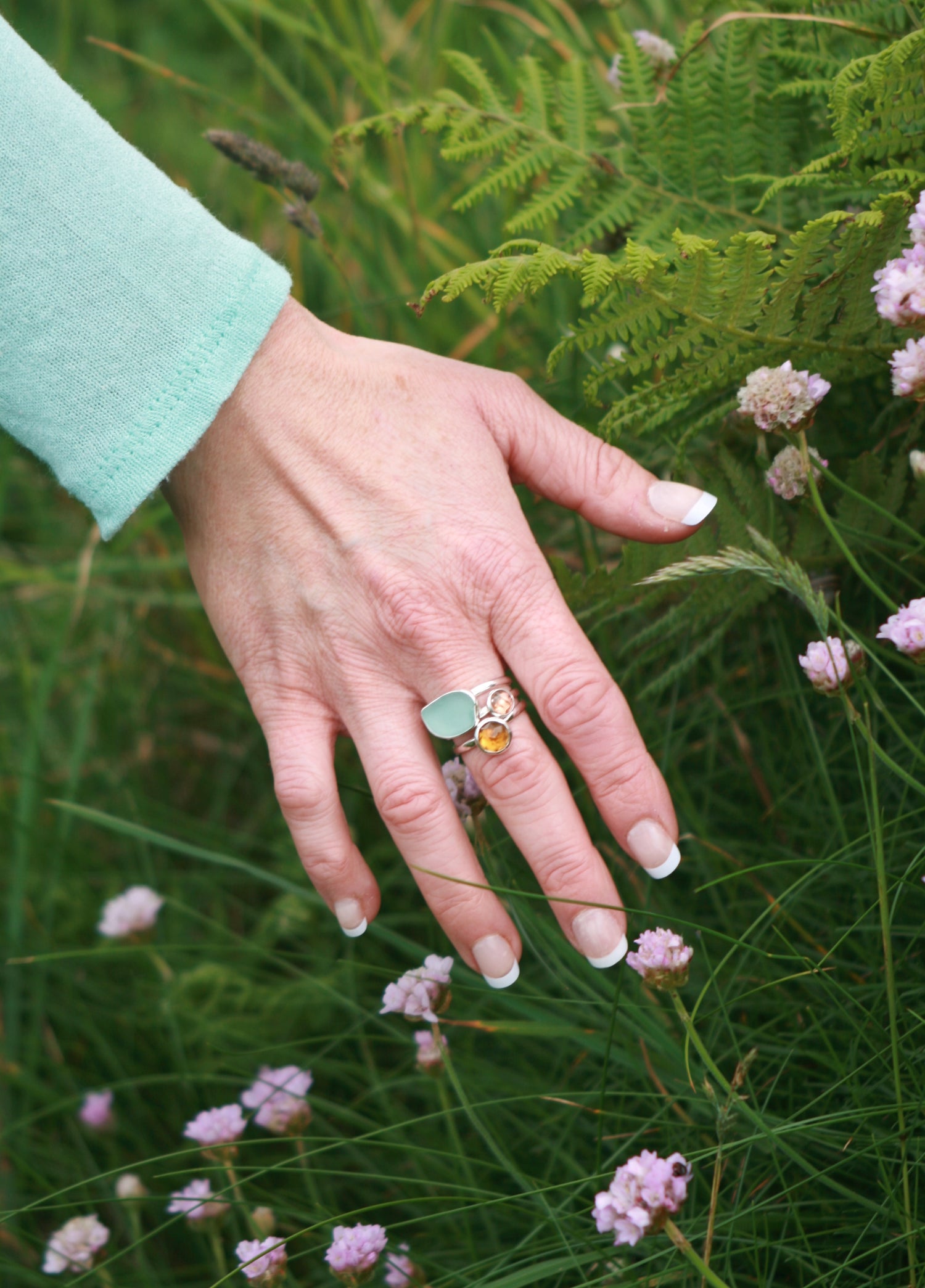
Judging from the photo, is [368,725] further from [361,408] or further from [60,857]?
[60,857]

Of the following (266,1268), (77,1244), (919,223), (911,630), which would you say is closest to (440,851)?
(266,1268)

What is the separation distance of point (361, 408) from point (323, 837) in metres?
0.54

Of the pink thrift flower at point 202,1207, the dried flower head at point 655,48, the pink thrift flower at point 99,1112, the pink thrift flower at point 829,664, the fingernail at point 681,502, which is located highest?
the dried flower head at point 655,48

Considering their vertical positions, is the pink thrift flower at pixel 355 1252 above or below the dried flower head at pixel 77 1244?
above

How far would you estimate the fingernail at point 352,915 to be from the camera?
1272 mm

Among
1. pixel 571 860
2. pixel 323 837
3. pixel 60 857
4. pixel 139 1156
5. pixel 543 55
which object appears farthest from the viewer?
pixel 543 55

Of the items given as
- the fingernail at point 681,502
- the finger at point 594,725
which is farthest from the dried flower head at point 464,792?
the fingernail at point 681,502

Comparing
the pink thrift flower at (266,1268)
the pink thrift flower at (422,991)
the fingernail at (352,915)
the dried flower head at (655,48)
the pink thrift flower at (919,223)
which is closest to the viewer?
the pink thrift flower at (919,223)

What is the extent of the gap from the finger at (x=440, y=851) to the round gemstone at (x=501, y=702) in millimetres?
110

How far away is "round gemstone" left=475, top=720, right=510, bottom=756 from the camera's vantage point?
45.1 inches

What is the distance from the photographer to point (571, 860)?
114cm

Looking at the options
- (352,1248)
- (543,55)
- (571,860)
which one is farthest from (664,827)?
(543,55)

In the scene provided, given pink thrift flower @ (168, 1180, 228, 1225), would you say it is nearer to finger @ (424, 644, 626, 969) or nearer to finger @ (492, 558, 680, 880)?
finger @ (424, 644, 626, 969)

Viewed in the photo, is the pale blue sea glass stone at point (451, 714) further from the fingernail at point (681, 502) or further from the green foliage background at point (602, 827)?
the fingernail at point (681, 502)
